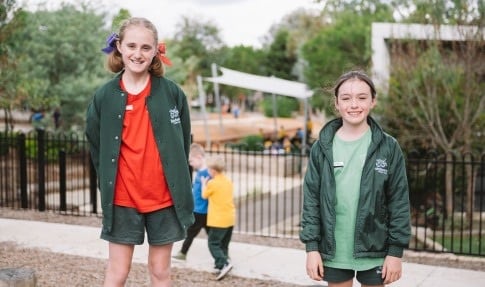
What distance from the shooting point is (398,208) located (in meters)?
3.32

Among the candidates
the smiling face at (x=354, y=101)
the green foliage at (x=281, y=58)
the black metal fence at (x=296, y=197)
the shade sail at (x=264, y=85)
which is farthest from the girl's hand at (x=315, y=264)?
the green foliage at (x=281, y=58)

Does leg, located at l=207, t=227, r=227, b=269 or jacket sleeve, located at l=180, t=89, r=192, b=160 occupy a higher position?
jacket sleeve, located at l=180, t=89, r=192, b=160

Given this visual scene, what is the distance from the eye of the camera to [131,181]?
11.8ft

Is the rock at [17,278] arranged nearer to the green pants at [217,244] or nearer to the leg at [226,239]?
the green pants at [217,244]

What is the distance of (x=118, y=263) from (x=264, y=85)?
20.6 metres

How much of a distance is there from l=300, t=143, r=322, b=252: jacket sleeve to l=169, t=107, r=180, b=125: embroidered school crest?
773 mm

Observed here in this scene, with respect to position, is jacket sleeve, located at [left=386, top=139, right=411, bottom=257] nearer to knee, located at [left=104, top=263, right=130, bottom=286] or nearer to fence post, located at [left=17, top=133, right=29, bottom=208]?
knee, located at [left=104, top=263, right=130, bottom=286]

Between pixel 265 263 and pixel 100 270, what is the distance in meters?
1.65

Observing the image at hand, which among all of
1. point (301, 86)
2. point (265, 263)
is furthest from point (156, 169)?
point (301, 86)

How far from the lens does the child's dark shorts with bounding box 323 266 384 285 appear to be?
3.35m

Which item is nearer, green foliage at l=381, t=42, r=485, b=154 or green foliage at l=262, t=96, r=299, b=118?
green foliage at l=381, t=42, r=485, b=154

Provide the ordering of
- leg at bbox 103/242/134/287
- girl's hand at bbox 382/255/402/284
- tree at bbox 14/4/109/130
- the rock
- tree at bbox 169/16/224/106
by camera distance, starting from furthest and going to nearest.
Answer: tree at bbox 169/16/224/106 < tree at bbox 14/4/109/130 < the rock < leg at bbox 103/242/134/287 < girl's hand at bbox 382/255/402/284

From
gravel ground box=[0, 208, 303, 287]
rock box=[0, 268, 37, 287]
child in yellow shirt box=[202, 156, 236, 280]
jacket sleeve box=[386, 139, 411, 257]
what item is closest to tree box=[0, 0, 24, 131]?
gravel ground box=[0, 208, 303, 287]

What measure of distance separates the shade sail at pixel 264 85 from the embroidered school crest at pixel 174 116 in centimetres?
1892
